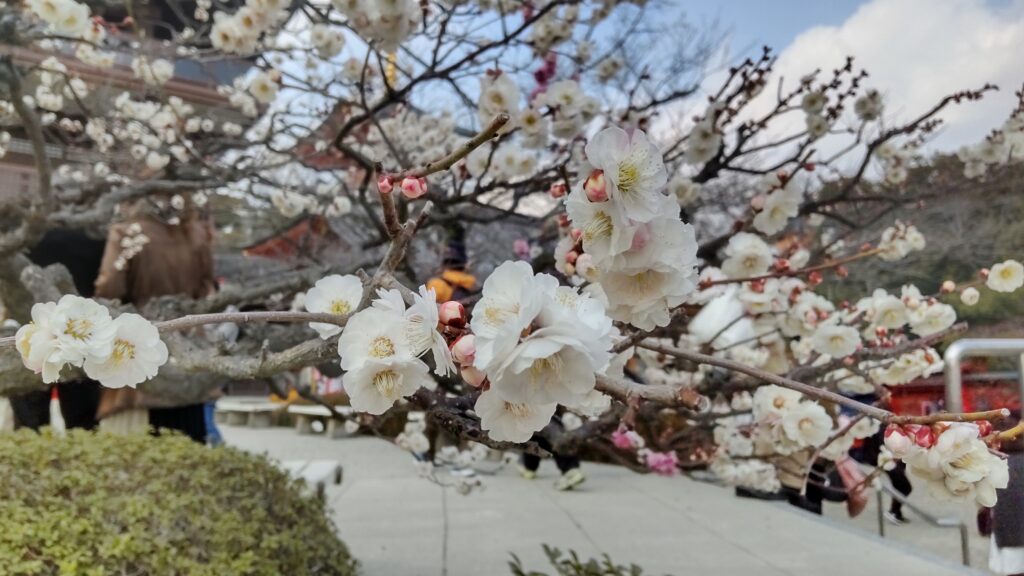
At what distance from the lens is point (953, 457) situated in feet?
3.41

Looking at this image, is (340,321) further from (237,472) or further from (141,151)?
(141,151)

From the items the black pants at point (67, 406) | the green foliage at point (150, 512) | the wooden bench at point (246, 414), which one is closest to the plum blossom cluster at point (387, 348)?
the green foliage at point (150, 512)

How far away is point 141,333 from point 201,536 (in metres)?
1.59

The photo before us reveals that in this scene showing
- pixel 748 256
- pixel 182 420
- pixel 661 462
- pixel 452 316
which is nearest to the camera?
pixel 452 316

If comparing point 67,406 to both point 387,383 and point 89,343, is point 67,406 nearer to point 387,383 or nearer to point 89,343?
point 89,343

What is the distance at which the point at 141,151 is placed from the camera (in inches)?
224

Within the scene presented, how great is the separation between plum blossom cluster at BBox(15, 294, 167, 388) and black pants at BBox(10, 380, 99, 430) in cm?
362

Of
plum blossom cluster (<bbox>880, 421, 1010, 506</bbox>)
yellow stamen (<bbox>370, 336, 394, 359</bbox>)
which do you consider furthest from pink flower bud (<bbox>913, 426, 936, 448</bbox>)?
yellow stamen (<bbox>370, 336, 394, 359</bbox>)

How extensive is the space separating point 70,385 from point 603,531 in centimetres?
342

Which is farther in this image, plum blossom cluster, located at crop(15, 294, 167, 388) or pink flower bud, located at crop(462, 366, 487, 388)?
plum blossom cluster, located at crop(15, 294, 167, 388)

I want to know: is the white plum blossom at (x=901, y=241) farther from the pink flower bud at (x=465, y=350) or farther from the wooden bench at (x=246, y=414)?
the wooden bench at (x=246, y=414)

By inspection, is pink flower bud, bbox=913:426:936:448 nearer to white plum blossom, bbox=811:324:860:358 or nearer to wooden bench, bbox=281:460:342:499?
white plum blossom, bbox=811:324:860:358

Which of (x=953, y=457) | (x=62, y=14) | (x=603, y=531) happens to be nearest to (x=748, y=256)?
(x=953, y=457)

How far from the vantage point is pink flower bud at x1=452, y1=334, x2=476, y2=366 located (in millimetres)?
802
